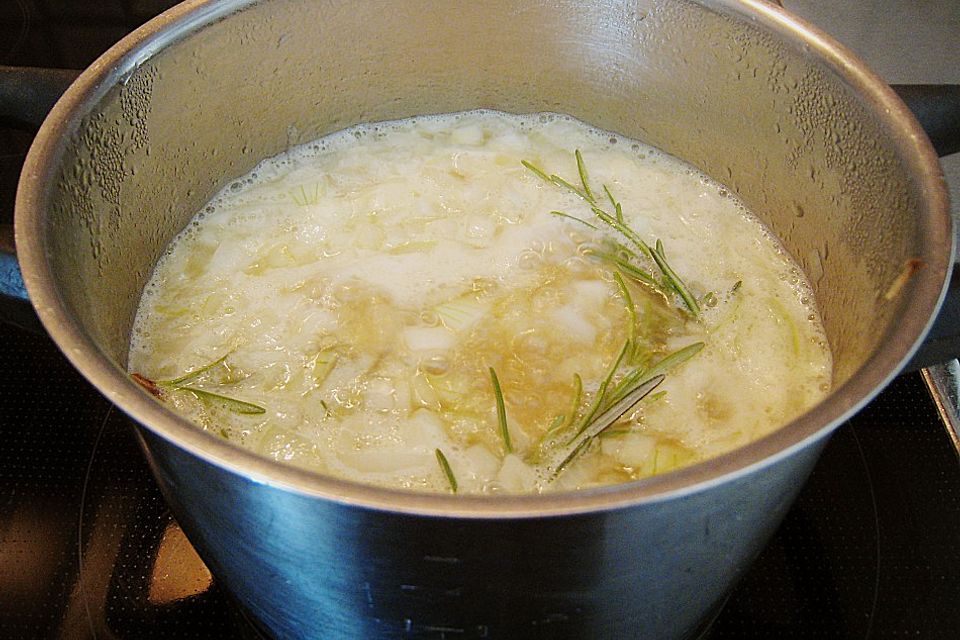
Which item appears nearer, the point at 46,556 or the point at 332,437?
the point at 332,437

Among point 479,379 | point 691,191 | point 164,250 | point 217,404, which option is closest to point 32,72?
point 164,250

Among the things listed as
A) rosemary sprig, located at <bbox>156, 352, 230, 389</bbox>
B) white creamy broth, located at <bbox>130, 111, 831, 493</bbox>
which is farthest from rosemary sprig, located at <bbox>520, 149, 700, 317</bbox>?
rosemary sprig, located at <bbox>156, 352, 230, 389</bbox>

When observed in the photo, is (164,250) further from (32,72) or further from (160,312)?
(32,72)

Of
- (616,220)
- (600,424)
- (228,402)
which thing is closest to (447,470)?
(600,424)

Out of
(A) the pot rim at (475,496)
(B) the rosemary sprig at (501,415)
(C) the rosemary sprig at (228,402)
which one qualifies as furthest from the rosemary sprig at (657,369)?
(C) the rosemary sprig at (228,402)

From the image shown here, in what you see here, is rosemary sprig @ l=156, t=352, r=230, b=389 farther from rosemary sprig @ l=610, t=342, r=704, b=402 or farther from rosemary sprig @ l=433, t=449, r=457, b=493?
rosemary sprig @ l=610, t=342, r=704, b=402

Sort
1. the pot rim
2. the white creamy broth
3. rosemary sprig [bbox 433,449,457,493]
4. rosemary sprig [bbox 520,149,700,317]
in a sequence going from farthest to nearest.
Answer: rosemary sprig [bbox 520,149,700,317], the white creamy broth, rosemary sprig [bbox 433,449,457,493], the pot rim
